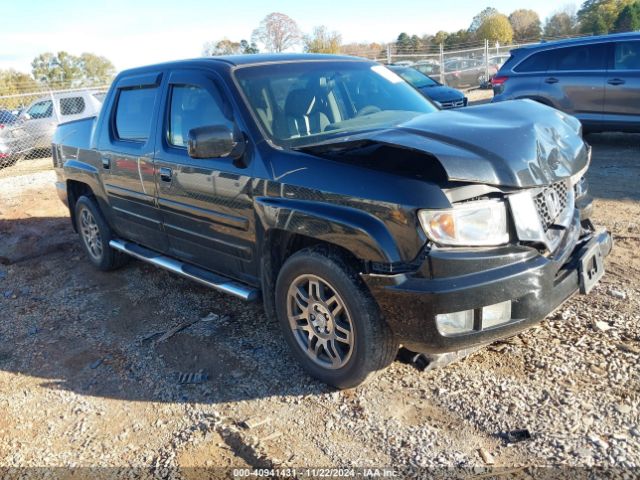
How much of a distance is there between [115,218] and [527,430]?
3973 mm

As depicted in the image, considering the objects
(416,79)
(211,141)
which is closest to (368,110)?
(211,141)

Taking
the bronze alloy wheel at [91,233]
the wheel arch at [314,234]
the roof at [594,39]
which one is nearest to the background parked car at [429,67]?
the roof at [594,39]

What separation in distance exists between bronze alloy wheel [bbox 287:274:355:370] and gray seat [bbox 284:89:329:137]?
1.01 meters

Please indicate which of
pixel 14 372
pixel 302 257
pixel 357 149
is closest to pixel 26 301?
pixel 14 372

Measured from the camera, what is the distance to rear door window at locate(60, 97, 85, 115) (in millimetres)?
14742

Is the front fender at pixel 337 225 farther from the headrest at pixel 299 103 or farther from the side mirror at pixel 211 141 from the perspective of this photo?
the headrest at pixel 299 103

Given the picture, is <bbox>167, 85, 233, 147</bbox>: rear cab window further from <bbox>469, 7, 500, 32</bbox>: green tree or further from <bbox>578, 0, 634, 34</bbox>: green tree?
<bbox>469, 7, 500, 32</bbox>: green tree

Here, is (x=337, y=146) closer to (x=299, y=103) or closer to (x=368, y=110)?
(x=299, y=103)

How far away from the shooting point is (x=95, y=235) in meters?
5.71

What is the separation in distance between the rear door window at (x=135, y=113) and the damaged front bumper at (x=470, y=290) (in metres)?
2.57

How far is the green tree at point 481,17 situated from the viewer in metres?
59.7

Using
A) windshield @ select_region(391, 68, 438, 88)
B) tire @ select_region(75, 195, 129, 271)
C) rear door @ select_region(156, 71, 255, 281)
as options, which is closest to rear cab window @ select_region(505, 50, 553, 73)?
windshield @ select_region(391, 68, 438, 88)

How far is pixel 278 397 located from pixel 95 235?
336 centimetres

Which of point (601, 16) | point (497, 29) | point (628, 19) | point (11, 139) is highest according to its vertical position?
Result: point (497, 29)
